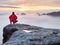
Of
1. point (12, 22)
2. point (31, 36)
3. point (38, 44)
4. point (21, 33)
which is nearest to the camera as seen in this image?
point (38, 44)

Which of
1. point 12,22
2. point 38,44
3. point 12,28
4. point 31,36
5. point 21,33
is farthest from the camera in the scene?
point 12,22

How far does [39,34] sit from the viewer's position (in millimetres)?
18672

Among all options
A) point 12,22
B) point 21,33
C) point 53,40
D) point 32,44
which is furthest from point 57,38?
point 12,22

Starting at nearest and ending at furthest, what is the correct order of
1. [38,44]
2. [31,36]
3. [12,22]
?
[38,44]
[31,36]
[12,22]

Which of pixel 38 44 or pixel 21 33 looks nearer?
pixel 38 44

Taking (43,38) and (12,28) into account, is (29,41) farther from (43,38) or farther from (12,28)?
(12,28)

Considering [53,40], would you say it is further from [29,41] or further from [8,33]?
[8,33]

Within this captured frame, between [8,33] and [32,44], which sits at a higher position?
[32,44]

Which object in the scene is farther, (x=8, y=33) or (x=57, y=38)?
(x=8, y=33)

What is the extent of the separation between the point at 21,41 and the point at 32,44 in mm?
868

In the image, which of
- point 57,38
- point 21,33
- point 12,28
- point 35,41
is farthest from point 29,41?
point 12,28

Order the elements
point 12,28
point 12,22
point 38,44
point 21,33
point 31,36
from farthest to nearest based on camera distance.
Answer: point 12,22 < point 12,28 < point 21,33 < point 31,36 < point 38,44

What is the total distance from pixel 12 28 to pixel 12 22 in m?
5.01

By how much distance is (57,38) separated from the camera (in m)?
17.3
